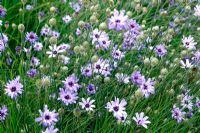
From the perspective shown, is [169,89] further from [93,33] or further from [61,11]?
[61,11]

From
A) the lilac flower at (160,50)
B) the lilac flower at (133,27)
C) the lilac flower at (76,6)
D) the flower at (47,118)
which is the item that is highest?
the lilac flower at (76,6)

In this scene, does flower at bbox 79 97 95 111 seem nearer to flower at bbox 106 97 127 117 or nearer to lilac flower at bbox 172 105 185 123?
flower at bbox 106 97 127 117

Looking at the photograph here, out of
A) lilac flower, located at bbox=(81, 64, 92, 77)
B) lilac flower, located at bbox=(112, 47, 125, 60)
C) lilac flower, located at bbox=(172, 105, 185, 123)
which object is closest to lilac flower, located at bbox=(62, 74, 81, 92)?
lilac flower, located at bbox=(81, 64, 92, 77)

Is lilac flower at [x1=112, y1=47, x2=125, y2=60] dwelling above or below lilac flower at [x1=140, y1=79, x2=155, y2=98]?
above

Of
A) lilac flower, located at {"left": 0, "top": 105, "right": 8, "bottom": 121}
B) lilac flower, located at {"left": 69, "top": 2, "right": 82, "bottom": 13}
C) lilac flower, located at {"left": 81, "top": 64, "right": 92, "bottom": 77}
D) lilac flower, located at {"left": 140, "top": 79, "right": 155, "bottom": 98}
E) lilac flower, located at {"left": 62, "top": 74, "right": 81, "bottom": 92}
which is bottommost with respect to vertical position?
lilac flower, located at {"left": 0, "top": 105, "right": 8, "bottom": 121}

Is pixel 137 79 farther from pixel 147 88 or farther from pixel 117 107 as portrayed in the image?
pixel 117 107

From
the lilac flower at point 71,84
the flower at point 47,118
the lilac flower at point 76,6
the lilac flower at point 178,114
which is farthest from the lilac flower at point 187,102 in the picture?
the lilac flower at point 76,6

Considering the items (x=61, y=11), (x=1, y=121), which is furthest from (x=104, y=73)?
(x=61, y=11)

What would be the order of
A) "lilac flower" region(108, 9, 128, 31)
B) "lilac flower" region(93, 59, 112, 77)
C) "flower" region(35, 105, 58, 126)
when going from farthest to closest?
"lilac flower" region(108, 9, 128, 31) → "lilac flower" region(93, 59, 112, 77) → "flower" region(35, 105, 58, 126)

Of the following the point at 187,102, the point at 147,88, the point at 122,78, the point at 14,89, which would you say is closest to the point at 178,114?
the point at 187,102

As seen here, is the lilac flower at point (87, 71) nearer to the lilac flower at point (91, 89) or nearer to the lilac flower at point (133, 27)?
the lilac flower at point (91, 89)

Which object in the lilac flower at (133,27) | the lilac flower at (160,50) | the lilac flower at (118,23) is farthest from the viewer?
the lilac flower at (160,50)
